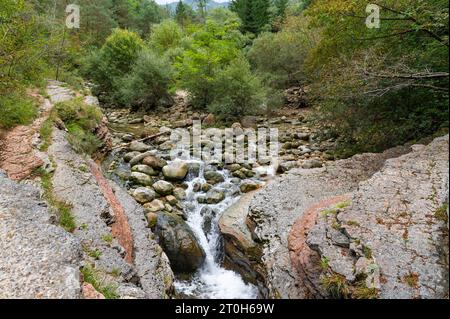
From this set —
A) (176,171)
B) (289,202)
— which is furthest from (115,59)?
(289,202)

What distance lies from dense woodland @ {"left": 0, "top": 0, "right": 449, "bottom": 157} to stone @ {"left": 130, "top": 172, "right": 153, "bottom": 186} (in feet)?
11.1

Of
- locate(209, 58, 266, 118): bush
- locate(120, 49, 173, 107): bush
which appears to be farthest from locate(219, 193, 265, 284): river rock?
locate(120, 49, 173, 107): bush

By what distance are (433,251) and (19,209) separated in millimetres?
5876

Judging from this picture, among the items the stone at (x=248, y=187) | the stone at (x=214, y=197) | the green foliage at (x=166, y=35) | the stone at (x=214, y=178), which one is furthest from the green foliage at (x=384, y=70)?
the green foliage at (x=166, y=35)

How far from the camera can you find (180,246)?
6.99 m

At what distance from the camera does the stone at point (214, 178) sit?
9.95m

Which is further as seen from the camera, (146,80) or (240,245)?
(146,80)

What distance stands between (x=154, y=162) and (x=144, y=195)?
222 centimetres

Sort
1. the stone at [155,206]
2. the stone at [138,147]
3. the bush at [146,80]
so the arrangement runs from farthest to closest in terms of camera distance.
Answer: the bush at [146,80]
the stone at [138,147]
the stone at [155,206]

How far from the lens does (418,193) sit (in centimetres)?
486

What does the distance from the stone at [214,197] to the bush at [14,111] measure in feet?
18.1

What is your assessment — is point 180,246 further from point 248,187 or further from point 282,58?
point 282,58

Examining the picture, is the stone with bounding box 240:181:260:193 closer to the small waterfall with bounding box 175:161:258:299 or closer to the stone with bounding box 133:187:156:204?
the small waterfall with bounding box 175:161:258:299

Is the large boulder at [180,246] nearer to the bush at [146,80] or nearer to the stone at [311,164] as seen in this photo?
the stone at [311,164]
